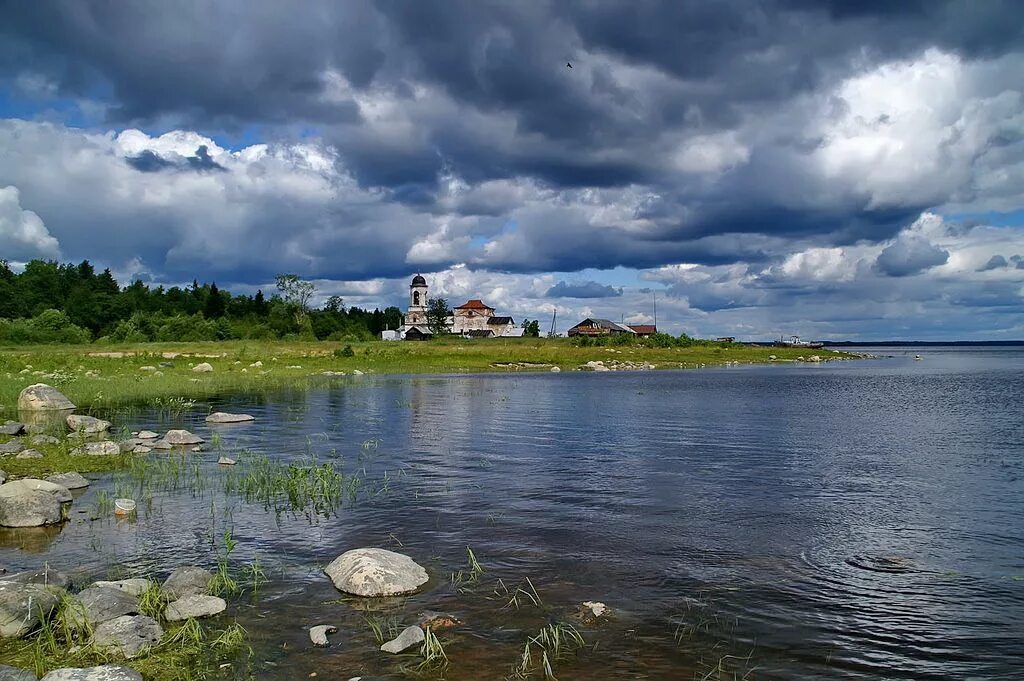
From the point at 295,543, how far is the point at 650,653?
8.53 metres

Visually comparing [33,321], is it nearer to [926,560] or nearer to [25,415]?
[25,415]

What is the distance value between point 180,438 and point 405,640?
20.4 meters

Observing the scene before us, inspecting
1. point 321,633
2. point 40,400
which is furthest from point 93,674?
point 40,400

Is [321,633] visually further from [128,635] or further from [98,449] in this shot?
[98,449]

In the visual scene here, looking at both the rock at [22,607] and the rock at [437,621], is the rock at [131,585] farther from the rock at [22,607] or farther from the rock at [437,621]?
the rock at [437,621]

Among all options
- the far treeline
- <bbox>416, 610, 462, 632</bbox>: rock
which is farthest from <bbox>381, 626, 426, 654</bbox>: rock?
the far treeline

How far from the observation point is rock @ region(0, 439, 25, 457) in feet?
77.4

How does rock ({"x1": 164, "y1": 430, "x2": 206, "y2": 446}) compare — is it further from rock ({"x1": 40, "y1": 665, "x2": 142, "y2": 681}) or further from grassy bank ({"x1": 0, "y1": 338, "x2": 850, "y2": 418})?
rock ({"x1": 40, "y1": 665, "x2": 142, "y2": 681})

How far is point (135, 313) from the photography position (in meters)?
137

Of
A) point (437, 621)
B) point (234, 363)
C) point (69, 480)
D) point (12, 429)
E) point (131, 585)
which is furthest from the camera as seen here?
point (234, 363)

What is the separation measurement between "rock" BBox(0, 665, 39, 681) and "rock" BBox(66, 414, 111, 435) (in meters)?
22.2

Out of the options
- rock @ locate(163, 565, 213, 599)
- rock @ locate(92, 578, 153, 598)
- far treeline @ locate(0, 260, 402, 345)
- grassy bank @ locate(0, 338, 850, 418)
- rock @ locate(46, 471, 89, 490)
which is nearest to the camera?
rock @ locate(92, 578, 153, 598)

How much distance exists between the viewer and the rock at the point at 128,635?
9.94 meters

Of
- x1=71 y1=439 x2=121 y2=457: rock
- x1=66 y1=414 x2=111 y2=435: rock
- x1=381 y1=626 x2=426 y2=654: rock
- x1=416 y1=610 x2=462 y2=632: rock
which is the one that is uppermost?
x1=66 y1=414 x2=111 y2=435: rock
